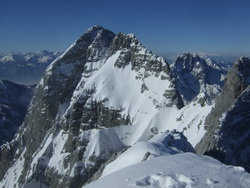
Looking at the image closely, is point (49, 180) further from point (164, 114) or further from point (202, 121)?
point (202, 121)

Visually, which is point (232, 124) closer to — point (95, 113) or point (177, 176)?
point (177, 176)

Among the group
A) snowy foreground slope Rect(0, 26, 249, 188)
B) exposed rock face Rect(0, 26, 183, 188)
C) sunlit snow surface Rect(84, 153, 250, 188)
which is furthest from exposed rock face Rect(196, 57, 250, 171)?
exposed rock face Rect(0, 26, 183, 188)

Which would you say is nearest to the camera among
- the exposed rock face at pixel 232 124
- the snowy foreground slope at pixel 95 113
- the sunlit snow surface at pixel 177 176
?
the sunlit snow surface at pixel 177 176

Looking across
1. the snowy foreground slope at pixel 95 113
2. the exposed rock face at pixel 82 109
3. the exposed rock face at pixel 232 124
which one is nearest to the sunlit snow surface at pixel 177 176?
the snowy foreground slope at pixel 95 113

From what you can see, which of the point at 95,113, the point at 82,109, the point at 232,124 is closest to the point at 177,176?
the point at 232,124

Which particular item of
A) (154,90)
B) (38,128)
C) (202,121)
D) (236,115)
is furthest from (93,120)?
(236,115)

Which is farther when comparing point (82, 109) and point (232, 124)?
point (82, 109)

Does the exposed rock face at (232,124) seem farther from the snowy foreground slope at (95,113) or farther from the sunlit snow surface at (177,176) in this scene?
the sunlit snow surface at (177,176)
